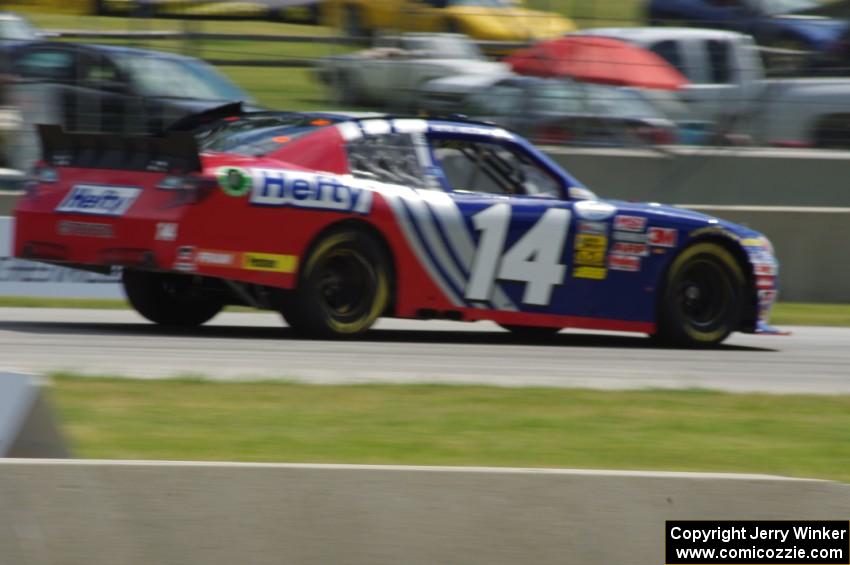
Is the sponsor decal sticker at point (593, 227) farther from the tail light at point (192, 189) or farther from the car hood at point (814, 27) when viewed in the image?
the car hood at point (814, 27)

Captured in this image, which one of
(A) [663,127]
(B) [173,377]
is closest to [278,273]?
(B) [173,377]

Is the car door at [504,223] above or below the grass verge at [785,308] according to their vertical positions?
above

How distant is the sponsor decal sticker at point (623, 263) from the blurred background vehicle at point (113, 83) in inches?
238

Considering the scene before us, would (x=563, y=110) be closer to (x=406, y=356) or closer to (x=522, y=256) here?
(x=522, y=256)

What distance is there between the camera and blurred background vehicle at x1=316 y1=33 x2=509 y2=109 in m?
16.3

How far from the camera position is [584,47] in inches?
634

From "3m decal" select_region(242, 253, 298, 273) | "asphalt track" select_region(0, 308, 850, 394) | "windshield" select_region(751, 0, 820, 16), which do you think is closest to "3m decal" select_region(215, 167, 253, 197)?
"3m decal" select_region(242, 253, 298, 273)

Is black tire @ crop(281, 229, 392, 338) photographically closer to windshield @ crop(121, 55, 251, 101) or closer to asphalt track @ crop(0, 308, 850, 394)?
asphalt track @ crop(0, 308, 850, 394)

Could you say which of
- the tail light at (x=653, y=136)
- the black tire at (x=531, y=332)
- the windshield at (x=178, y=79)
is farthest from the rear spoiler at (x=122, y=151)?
the tail light at (x=653, y=136)

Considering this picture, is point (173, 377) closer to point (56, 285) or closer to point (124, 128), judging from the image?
point (56, 285)

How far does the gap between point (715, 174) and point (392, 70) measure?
3481mm

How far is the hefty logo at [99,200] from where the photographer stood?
938cm

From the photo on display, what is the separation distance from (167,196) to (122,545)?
495 cm

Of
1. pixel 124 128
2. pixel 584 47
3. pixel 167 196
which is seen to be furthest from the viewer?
pixel 584 47
